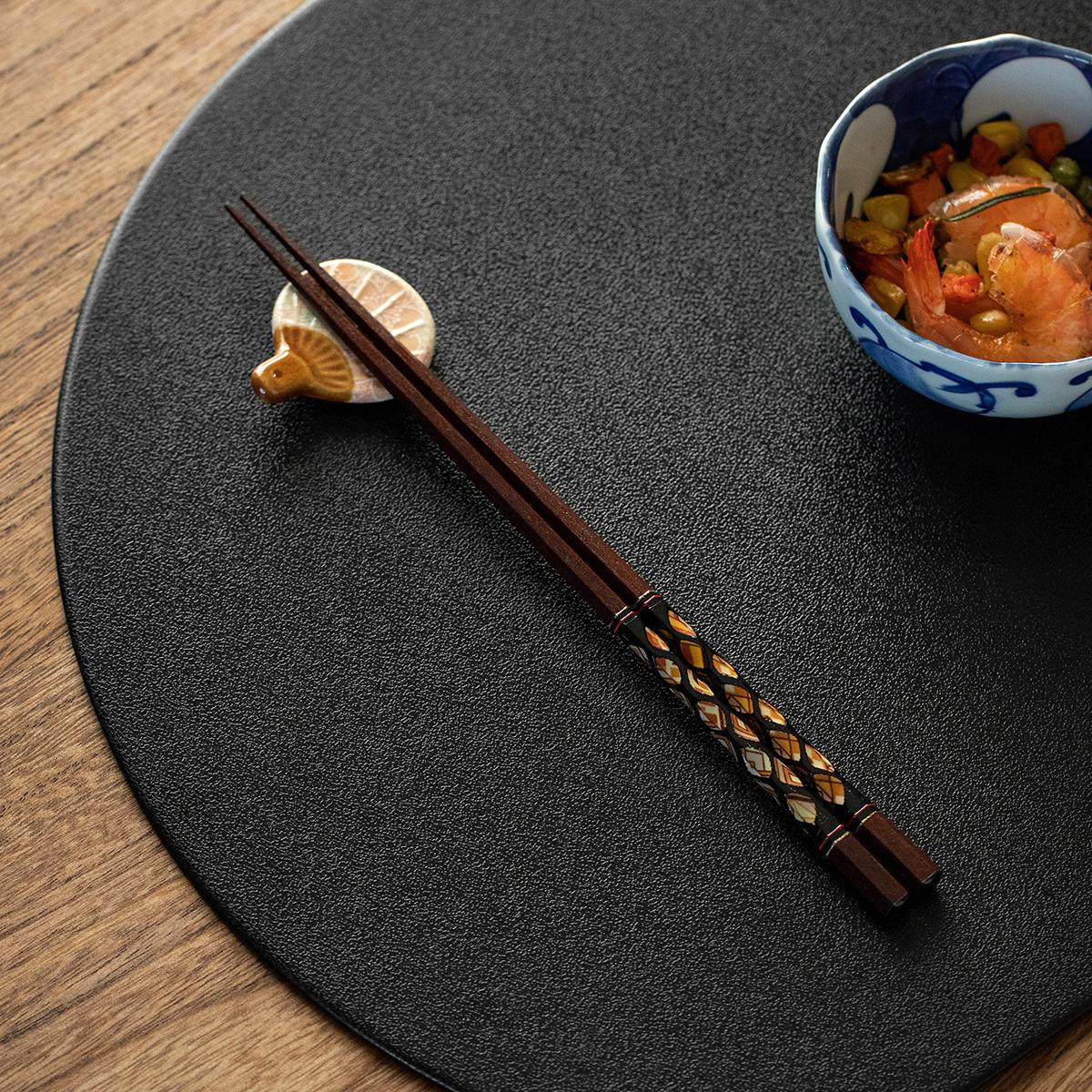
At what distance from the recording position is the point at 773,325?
1.08 meters

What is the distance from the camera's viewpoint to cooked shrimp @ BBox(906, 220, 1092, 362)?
2.98 ft

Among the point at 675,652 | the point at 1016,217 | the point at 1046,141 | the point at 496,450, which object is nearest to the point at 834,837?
the point at 675,652

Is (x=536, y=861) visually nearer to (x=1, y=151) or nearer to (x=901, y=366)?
(x=901, y=366)

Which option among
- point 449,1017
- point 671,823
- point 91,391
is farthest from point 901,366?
point 91,391

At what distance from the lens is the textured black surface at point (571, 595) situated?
2.82ft

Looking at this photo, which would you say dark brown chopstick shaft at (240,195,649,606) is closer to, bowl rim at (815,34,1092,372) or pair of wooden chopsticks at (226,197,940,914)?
pair of wooden chopsticks at (226,197,940,914)

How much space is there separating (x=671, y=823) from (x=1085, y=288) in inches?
19.4

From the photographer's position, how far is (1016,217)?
3.17 ft

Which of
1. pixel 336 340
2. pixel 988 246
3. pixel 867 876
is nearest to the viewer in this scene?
pixel 867 876

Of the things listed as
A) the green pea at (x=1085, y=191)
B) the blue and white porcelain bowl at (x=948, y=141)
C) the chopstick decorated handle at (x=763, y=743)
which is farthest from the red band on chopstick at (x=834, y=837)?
the green pea at (x=1085, y=191)

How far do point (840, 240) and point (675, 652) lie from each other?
36 cm

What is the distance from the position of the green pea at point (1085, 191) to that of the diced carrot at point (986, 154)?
67mm

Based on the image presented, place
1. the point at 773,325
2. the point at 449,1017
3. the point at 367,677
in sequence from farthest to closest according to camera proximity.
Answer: the point at 773,325, the point at 367,677, the point at 449,1017

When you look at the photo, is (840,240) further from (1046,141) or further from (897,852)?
(897,852)
